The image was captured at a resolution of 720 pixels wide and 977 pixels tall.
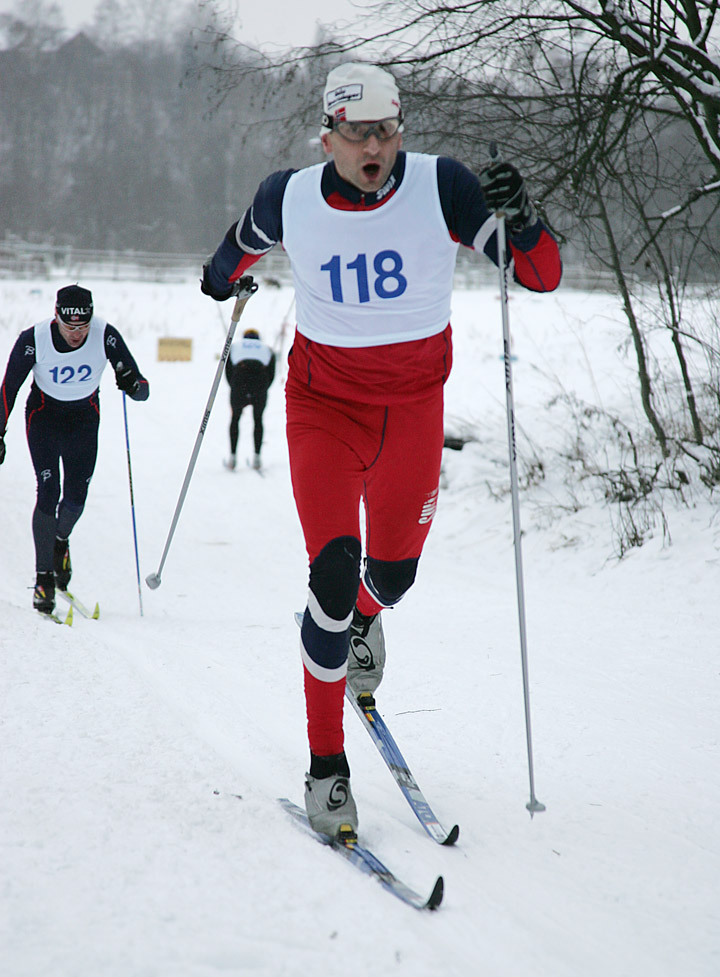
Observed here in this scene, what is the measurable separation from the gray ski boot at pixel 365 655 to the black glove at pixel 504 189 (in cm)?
162

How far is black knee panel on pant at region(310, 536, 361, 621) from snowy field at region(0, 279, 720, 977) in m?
0.65

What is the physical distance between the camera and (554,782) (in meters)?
2.69

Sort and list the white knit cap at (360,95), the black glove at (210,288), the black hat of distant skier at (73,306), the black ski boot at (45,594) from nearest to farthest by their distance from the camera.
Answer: the white knit cap at (360,95)
the black glove at (210,288)
the black hat of distant skier at (73,306)
the black ski boot at (45,594)

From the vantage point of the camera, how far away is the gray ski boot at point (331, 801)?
2.22 meters

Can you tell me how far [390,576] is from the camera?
9.47 feet

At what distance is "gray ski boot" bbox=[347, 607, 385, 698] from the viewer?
9.84 ft

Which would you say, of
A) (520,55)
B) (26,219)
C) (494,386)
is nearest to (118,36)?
(26,219)

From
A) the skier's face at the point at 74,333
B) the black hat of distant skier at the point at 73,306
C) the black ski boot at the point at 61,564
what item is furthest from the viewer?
the black ski boot at the point at 61,564

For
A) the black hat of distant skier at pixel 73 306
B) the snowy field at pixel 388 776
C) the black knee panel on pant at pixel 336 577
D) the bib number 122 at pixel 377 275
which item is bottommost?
the snowy field at pixel 388 776

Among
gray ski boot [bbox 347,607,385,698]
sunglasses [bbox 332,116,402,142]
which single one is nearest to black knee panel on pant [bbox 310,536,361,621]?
gray ski boot [bbox 347,607,385,698]

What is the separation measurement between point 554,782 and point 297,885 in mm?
1131

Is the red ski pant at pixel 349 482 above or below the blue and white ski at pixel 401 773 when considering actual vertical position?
above


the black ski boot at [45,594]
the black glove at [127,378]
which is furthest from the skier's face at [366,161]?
the black ski boot at [45,594]

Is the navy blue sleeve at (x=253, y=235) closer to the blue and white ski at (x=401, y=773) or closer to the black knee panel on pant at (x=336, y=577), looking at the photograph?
the black knee panel on pant at (x=336, y=577)
